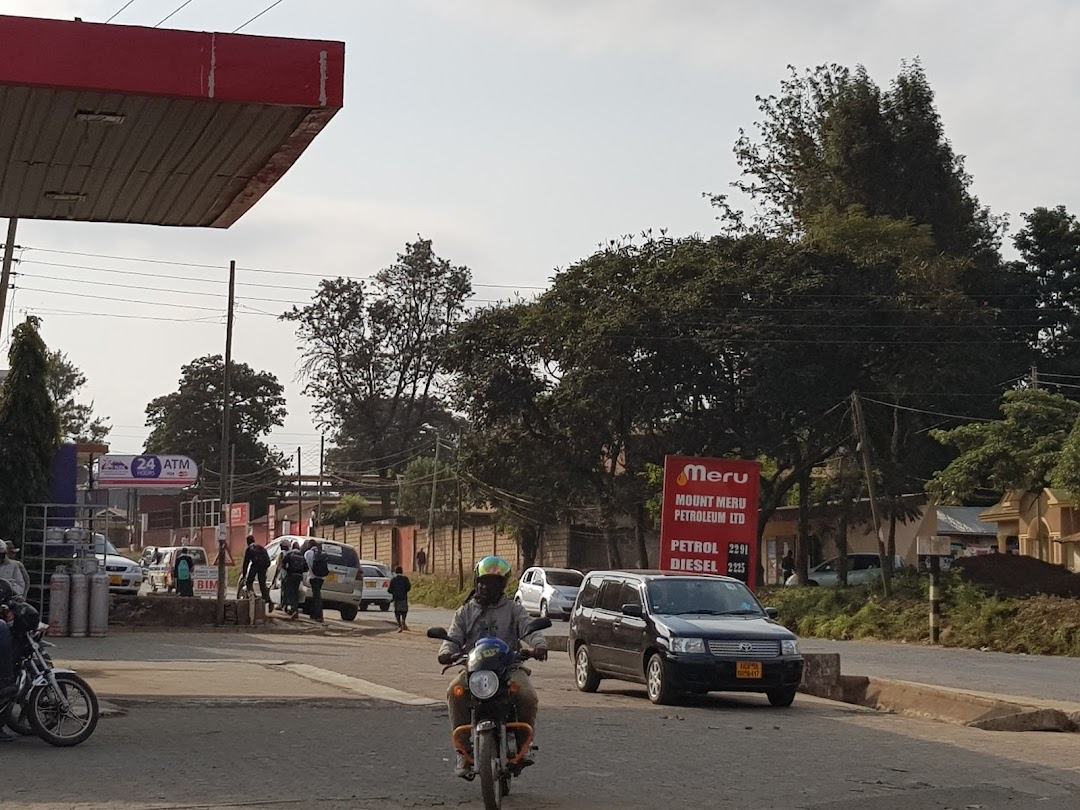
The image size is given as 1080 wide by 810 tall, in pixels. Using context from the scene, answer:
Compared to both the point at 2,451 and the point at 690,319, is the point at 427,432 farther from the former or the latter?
the point at 2,451

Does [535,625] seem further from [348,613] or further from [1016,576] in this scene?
[348,613]

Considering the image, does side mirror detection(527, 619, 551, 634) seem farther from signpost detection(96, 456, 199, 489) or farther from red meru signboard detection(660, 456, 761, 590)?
signpost detection(96, 456, 199, 489)

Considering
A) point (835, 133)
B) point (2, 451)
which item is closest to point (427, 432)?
point (835, 133)

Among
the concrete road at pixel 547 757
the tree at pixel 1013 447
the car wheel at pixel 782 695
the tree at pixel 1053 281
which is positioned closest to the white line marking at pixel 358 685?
the concrete road at pixel 547 757

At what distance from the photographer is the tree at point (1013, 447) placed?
38344mm

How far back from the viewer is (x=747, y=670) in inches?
650

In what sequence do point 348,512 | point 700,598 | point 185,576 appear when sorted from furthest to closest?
point 348,512 → point 185,576 → point 700,598

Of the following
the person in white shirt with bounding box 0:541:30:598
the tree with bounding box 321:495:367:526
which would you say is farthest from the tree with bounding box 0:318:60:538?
the tree with bounding box 321:495:367:526

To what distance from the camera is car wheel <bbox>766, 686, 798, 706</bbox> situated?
1684 cm

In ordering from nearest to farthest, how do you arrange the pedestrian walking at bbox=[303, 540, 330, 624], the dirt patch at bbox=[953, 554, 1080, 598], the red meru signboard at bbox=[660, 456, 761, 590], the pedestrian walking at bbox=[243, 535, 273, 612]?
the red meru signboard at bbox=[660, 456, 761, 590] < the dirt patch at bbox=[953, 554, 1080, 598] < the pedestrian walking at bbox=[303, 540, 330, 624] < the pedestrian walking at bbox=[243, 535, 273, 612]

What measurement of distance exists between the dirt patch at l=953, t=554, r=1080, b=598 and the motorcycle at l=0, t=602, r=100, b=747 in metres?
26.8

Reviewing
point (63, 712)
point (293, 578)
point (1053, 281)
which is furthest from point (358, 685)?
point (1053, 281)

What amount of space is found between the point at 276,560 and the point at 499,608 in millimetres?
34148

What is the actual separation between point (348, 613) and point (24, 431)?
1200 centimetres
